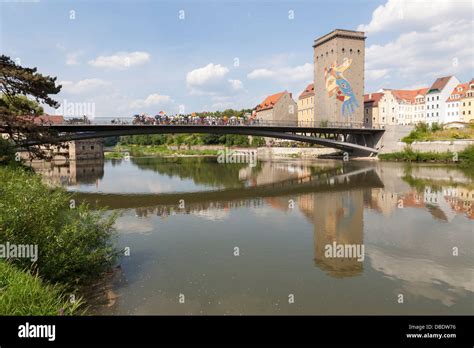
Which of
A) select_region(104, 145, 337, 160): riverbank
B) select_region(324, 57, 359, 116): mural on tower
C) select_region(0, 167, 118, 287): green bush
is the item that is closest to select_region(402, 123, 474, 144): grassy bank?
select_region(324, 57, 359, 116): mural on tower

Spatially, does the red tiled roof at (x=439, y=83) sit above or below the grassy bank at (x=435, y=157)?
above

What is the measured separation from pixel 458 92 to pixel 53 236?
261ft

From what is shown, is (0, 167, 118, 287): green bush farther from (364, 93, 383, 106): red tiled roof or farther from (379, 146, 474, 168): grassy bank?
(364, 93, 383, 106): red tiled roof

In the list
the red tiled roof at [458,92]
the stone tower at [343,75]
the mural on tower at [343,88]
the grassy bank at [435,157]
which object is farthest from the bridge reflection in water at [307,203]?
the red tiled roof at [458,92]

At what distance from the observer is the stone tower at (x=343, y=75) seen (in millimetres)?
63656

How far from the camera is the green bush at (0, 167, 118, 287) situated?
7.00 meters

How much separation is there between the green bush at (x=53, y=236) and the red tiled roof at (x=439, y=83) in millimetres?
78823

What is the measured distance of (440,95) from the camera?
70500 mm

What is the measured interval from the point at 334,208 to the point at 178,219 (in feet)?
26.0

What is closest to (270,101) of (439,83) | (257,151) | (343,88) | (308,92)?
(308,92)

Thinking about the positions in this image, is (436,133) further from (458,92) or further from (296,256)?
(296,256)

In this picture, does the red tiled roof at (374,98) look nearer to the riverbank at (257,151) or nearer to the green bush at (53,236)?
the riverbank at (257,151)

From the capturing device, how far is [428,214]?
15.7m
